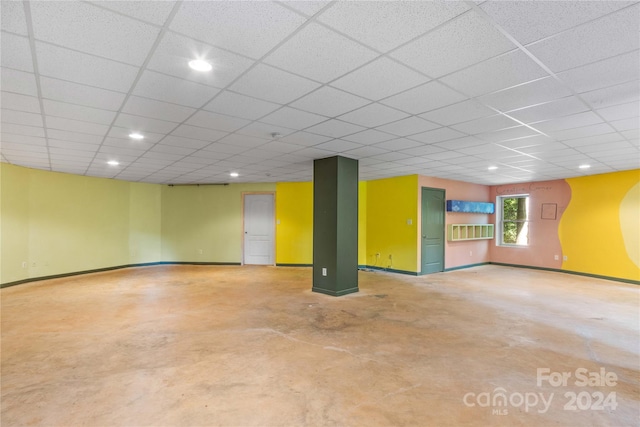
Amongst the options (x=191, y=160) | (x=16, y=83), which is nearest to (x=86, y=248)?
(x=191, y=160)

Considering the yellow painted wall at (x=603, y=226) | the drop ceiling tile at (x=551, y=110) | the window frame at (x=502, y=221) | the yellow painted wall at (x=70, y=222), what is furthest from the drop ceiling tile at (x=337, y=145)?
the window frame at (x=502, y=221)

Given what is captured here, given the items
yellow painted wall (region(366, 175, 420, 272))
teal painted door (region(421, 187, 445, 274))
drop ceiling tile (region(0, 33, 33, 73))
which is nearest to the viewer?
drop ceiling tile (region(0, 33, 33, 73))

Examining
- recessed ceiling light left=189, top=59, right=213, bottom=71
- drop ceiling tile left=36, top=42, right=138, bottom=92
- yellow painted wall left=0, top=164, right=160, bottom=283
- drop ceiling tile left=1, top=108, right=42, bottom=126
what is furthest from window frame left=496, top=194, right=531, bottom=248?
drop ceiling tile left=1, top=108, right=42, bottom=126

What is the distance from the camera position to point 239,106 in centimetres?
314

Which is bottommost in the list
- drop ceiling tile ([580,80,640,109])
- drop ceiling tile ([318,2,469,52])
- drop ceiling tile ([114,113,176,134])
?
drop ceiling tile ([114,113,176,134])

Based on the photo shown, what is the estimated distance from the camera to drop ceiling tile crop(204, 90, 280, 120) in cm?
292

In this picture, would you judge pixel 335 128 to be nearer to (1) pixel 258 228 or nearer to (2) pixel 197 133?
(2) pixel 197 133

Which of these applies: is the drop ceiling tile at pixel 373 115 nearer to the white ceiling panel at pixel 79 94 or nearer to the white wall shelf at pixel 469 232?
the white ceiling panel at pixel 79 94

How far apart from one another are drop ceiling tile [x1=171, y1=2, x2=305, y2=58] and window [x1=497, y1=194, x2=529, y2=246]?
927cm

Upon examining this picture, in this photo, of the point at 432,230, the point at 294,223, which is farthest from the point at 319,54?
the point at 294,223

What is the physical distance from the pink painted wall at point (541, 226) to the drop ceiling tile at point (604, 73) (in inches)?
258

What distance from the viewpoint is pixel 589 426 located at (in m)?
2.07

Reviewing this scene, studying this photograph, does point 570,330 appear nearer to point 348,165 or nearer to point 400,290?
point 400,290

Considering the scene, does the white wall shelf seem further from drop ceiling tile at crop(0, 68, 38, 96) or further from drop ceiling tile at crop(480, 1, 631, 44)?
drop ceiling tile at crop(0, 68, 38, 96)
